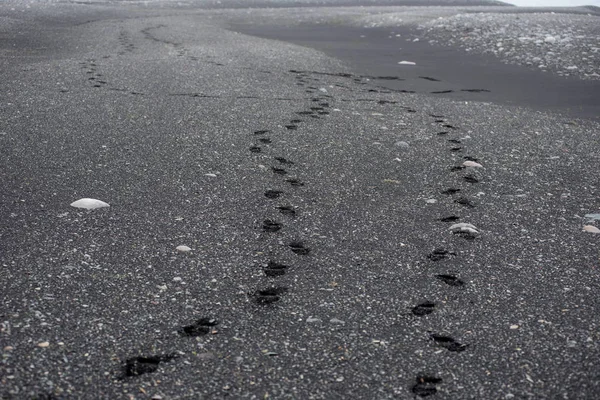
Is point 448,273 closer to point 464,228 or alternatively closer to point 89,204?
point 464,228

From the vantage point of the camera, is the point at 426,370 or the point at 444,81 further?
the point at 444,81

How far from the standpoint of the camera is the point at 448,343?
8.25 feet

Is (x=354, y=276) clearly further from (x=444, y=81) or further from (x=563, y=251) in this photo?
(x=444, y=81)

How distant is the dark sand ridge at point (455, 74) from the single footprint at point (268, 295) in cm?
511

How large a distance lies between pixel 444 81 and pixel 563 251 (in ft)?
18.0

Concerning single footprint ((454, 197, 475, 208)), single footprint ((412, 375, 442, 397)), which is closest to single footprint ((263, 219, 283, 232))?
single footprint ((454, 197, 475, 208))

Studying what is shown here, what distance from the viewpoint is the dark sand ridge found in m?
7.52

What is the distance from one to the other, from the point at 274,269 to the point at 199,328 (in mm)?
640

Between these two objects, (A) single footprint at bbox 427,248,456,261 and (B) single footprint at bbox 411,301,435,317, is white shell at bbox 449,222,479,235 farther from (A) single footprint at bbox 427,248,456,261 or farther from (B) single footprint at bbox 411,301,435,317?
(B) single footprint at bbox 411,301,435,317

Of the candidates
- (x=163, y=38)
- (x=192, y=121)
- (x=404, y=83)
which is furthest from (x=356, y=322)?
(x=163, y=38)

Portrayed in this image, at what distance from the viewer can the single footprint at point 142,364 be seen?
7.36 ft

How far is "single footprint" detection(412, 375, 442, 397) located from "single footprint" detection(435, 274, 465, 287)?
819 millimetres

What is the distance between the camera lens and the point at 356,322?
2.66m

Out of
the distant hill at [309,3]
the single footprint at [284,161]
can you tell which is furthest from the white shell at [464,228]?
the distant hill at [309,3]
